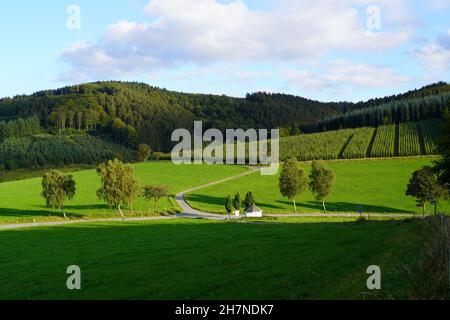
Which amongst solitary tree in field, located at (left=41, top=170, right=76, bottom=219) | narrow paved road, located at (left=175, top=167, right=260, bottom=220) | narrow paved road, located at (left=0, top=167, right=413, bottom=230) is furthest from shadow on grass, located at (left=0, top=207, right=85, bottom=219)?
narrow paved road, located at (left=175, top=167, right=260, bottom=220)

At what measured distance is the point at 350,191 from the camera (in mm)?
105625

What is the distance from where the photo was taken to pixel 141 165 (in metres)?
160

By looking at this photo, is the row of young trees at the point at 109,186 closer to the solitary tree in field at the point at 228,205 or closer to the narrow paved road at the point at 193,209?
the narrow paved road at the point at 193,209

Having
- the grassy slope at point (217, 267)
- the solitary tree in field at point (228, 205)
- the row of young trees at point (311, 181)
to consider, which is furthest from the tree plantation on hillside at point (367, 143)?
the grassy slope at point (217, 267)

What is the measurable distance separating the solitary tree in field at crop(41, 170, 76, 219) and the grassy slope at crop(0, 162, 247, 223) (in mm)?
2694

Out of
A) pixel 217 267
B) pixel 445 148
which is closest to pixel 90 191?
pixel 445 148

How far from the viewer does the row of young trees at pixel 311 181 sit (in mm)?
93094

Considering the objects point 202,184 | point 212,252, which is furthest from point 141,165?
point 212,252

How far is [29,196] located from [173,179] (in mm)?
39503

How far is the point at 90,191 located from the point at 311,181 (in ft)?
182

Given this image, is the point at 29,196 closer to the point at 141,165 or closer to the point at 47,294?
the point at 141,165

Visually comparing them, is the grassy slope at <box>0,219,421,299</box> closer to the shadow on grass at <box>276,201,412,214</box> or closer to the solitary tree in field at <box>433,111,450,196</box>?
the solitary tree in field at <box>433,111,450,196</box>

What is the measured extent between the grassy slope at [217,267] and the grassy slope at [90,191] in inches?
1795

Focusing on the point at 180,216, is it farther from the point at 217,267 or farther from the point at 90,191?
the point at 217,267
